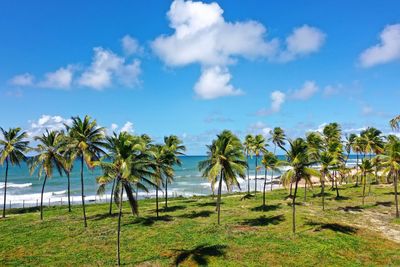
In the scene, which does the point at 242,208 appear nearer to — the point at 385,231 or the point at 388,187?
the point at 385,231

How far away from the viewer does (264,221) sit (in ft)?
146

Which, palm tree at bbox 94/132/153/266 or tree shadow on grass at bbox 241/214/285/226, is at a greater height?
palm tree at bbox 94/132/153/266

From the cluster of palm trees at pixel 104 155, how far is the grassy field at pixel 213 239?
14.1 ft

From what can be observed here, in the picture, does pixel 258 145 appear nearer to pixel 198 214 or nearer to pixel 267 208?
pixel 267 208

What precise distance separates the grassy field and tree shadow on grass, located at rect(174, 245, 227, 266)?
0.29 ft

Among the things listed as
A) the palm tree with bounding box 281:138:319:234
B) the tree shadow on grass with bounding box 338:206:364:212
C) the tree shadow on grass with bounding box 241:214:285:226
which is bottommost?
the tree shadow on grass with bounding box 338:206:364:212

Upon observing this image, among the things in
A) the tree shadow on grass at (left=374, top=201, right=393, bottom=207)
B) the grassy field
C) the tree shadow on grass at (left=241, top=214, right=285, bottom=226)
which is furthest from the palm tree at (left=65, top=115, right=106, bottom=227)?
the tree shadow on grass at (left=374, top=201, right=393, bottom=207)

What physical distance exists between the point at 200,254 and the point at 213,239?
4881 mm

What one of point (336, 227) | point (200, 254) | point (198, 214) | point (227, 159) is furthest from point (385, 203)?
point (200, 254)

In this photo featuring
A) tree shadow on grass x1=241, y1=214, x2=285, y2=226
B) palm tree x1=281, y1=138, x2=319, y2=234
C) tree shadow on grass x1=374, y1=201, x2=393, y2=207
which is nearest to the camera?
palm tree x1=281, y1=138, x2=319, y2=234

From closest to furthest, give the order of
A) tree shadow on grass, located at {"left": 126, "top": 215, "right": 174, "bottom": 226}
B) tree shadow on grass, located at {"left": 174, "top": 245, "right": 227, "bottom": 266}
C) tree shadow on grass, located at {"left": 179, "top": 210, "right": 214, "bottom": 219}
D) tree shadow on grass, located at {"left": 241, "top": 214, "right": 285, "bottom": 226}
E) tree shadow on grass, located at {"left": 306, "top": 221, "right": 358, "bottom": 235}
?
1. tree shadow on grass, located at {"left": 174, "top": 245, "right": 227, "bottom": 266}
2. tree shadow on grass, located at {"left": 306, "top": 221, "right": 358, "bottom": 235}
3. tree shadow on grass, located at {"left": 241, "top": 214, "right": 285, "bottom": 226}
4. tree shadow on grass, located at {"left": 126, "top": 215, "right": 174, "bottom": 226}
5. tree shadow on grass, located at {"left": 179, "top": 210, "right": 214, "bottom": 219}

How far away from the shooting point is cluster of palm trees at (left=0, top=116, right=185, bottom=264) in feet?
97.1

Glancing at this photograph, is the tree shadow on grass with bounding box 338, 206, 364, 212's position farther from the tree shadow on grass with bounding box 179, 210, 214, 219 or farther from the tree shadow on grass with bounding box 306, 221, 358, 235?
the tree shadow on grass with bounding box 179, 210, 214, 219

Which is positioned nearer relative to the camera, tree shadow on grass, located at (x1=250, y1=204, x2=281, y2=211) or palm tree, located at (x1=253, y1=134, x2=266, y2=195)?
tree shadow on grass, located at (x1=250, y1=204, x2=281, y2=211)
